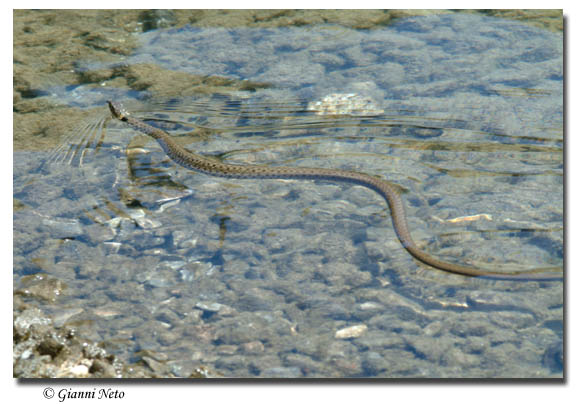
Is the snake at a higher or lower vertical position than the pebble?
higher

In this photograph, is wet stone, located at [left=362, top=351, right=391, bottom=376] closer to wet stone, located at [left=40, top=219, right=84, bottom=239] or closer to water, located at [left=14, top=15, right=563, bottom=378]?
water, located at [left=14, top=15, right=563, bottom=378]

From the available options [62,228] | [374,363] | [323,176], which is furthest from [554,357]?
[62,228]

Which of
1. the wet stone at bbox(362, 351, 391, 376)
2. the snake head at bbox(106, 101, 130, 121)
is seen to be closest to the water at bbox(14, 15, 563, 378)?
the wet stone at bbox(362, 351, 391, 376)

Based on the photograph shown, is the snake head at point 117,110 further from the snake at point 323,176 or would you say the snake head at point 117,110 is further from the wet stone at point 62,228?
the wet stone at point 62,228

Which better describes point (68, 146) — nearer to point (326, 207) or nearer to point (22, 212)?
point (22, 212)

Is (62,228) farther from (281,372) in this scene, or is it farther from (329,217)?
(281,372)

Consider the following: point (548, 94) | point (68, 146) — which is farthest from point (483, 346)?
point (68, 146)

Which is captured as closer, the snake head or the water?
the water
